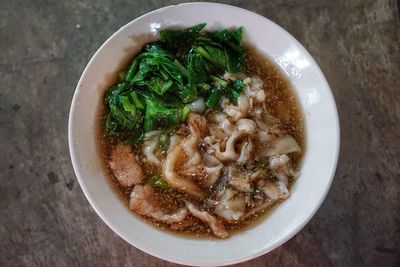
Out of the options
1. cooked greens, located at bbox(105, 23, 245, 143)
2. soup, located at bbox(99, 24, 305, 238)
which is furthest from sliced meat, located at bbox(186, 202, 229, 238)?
cooked greens, located at bbox(105, 23, 245, 143)

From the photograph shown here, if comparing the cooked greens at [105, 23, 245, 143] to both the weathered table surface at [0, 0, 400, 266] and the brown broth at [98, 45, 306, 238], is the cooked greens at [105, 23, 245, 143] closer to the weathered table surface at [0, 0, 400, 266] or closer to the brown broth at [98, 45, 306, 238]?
the brown broth at [98, 45, 306, 238]

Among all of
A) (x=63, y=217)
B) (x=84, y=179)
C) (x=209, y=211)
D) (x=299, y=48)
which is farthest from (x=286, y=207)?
(x=63, y=217)

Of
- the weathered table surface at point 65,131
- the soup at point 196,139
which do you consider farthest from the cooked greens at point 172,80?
the weathered table surface at point 65,131

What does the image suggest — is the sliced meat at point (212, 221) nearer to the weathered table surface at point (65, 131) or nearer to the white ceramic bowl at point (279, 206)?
the white ceramic bowl at point (279, 206)

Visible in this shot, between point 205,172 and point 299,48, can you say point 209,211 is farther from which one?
point 299,48

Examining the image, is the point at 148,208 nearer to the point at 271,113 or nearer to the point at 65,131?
the point at 65,131
